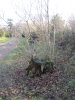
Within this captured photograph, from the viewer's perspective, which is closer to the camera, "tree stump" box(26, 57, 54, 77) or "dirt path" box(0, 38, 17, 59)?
"tree stump" box(26, 57, 54, 77)

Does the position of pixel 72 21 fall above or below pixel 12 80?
above

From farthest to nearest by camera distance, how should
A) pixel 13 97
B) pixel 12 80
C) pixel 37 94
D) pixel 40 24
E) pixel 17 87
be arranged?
pixel 40 24 < pixel 12 80 < pixel 17 87 < pixel 37 94 < pixel 13 97

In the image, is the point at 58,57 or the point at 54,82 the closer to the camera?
the point at 54,82

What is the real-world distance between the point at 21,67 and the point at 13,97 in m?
5.35

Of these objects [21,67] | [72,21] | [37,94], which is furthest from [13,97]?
[72,21]

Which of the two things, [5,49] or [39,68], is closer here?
[39,68]

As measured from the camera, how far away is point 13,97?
25.2 ft

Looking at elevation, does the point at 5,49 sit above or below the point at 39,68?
below

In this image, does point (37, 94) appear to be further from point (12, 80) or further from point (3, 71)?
point (3, 71)

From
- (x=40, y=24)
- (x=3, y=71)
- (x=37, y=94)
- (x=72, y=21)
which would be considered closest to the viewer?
(x=37, y=94)

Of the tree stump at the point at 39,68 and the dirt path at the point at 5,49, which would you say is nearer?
the tree stump at the point at 39,68

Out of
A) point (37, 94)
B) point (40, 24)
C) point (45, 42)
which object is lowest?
point (37, 94)

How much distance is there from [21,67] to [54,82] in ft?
13.3

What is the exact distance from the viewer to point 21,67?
13000 millimetres
